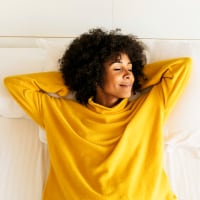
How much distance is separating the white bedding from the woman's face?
0.18 m

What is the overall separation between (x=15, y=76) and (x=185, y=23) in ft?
2.76

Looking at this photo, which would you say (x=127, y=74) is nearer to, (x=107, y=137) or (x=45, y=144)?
(x=107, y=137)

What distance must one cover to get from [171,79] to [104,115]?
0.28 meters

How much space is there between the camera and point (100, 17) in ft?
5.01

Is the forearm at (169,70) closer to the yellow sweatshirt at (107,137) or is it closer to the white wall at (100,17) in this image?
the yellow sweatshirt at (107,137)

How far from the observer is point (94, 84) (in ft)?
4.05

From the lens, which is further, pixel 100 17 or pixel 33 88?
pixel 100 17

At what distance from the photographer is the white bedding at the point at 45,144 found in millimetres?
1151

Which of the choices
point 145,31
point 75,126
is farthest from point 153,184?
point 145,31

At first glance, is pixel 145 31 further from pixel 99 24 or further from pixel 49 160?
pixel 49 160

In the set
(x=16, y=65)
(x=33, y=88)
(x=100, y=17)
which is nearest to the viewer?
(x=33, y=88)

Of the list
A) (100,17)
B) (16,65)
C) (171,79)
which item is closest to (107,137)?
(171,79)

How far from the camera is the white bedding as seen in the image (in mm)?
1151

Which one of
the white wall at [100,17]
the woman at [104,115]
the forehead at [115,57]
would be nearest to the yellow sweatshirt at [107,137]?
the woman at [104,115]
